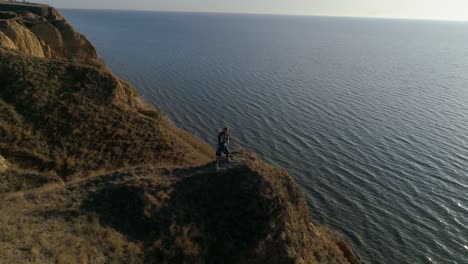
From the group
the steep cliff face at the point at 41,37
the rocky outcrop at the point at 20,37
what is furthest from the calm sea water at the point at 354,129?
the rocky outcrop at the point at 20,37

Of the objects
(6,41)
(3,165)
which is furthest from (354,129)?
(6,41)

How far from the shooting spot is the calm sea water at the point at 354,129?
3048 centimetres

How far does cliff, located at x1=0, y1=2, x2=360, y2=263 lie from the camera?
14336 mm

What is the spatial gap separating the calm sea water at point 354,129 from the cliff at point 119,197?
22.9 feet

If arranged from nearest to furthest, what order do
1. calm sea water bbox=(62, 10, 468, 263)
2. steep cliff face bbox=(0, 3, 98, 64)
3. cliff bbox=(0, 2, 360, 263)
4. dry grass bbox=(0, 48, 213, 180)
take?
cliff bbox=(0, 2, 360, 263)
dry grass bbox=(0, 48, 213, 180)
calm sea water bbox=(62, 10, 468, 263)
steep cliff face bbox=(0, 3, 98, 64)

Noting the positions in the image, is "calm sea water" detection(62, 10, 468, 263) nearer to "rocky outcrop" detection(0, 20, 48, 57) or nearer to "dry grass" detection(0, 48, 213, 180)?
"dry grass" detection(0, 48, 213, 180)

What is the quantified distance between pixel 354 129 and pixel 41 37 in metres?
49.1

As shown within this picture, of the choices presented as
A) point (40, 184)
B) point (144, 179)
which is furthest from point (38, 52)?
point (144, 179)

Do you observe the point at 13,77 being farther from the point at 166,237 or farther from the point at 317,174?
the point at 317,174

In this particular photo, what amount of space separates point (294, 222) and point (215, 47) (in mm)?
113356

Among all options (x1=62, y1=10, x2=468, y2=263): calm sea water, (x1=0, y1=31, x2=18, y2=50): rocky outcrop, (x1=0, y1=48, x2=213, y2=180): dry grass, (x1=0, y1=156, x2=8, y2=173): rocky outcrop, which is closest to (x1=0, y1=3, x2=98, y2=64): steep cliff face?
(x1=0, y1=31, x2=18, y2=50): rocky outcrop

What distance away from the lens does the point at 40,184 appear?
20375 millimetres

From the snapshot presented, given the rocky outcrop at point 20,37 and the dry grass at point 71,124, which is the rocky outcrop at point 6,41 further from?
the dry grass at point 71,124

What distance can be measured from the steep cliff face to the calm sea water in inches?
527
